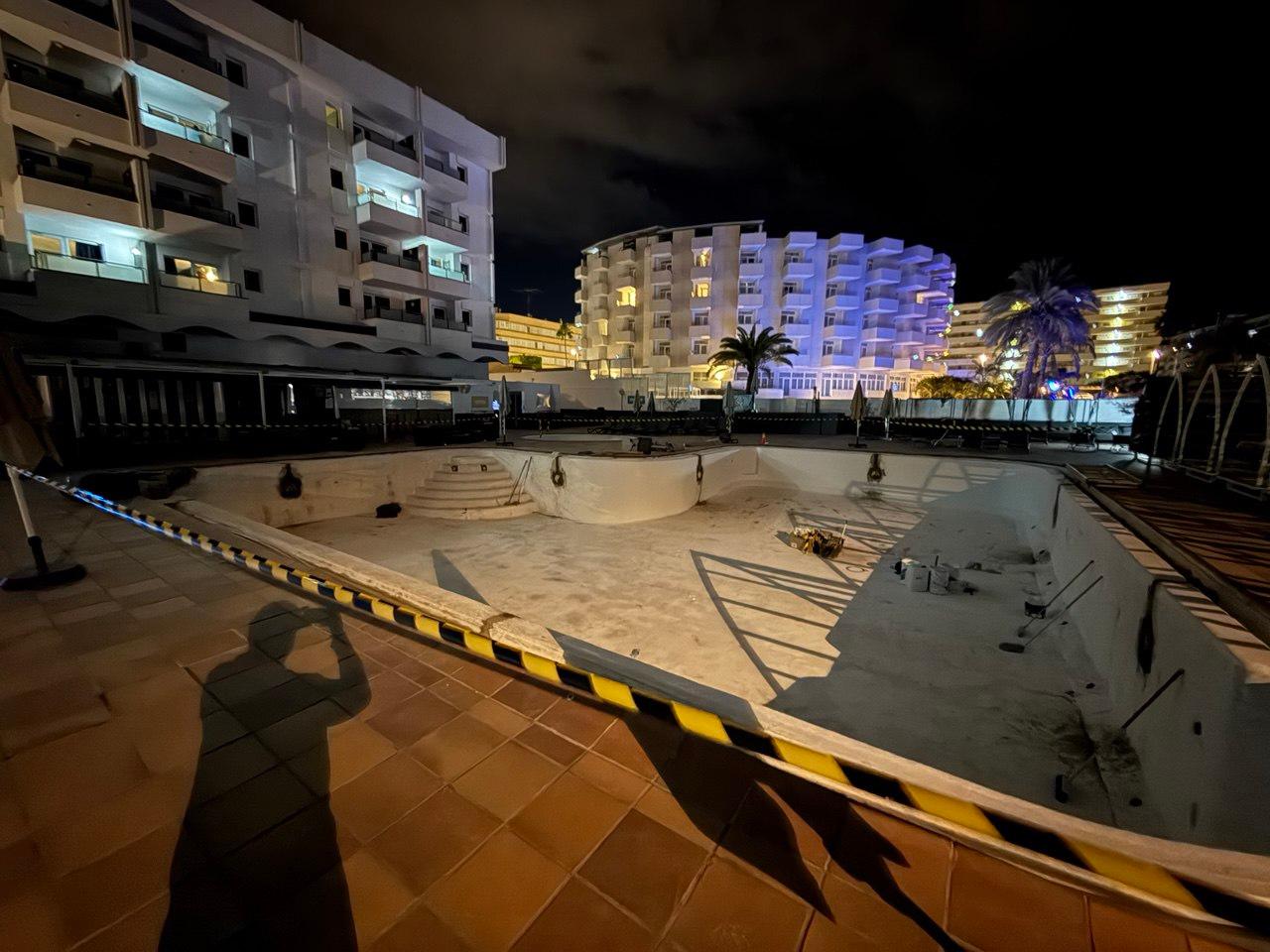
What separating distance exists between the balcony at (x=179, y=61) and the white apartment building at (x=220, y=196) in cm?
7

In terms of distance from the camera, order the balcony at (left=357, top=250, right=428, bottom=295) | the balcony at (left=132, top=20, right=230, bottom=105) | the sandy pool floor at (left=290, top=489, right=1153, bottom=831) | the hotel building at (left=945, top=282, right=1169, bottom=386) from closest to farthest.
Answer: the sandy pool floor at (left=290, top=489, right=1153, bottom=831)
the balcony at (left=132, top=20, right=230, bottom=105)
the balcony at (left=357, top=250, right=428, bottom=295)
the hotel building at (left=945, top=282, right=1169, bottom=386)

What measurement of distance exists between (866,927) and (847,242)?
54707mm

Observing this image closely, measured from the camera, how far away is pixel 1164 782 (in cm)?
399

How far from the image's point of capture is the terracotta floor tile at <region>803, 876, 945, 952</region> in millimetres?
1485

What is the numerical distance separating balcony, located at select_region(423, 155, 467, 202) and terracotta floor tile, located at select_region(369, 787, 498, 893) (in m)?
33.6

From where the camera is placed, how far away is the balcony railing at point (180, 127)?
19.0 m

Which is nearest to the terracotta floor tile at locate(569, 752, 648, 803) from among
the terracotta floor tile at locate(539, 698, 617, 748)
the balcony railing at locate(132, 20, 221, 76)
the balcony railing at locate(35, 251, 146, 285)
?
the terracotta floor tile at locate(539, 698, 617, 748)

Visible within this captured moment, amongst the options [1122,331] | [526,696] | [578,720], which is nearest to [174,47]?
[526,696]

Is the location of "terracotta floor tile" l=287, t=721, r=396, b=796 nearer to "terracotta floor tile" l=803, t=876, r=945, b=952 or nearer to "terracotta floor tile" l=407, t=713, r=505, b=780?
"terracotta floor tile" l=407, t=713, r=505, b=780

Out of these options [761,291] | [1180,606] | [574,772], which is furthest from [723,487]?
[761,291]

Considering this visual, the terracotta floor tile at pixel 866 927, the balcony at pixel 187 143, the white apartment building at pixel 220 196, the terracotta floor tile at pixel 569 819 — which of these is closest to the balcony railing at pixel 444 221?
the white apartment building at pixel 220 196

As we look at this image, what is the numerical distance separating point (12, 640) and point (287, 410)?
67.1ft

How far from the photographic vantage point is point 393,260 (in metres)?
26.3

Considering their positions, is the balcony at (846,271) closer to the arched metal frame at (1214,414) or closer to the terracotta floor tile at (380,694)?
the arched metal frame at (1214,414)
